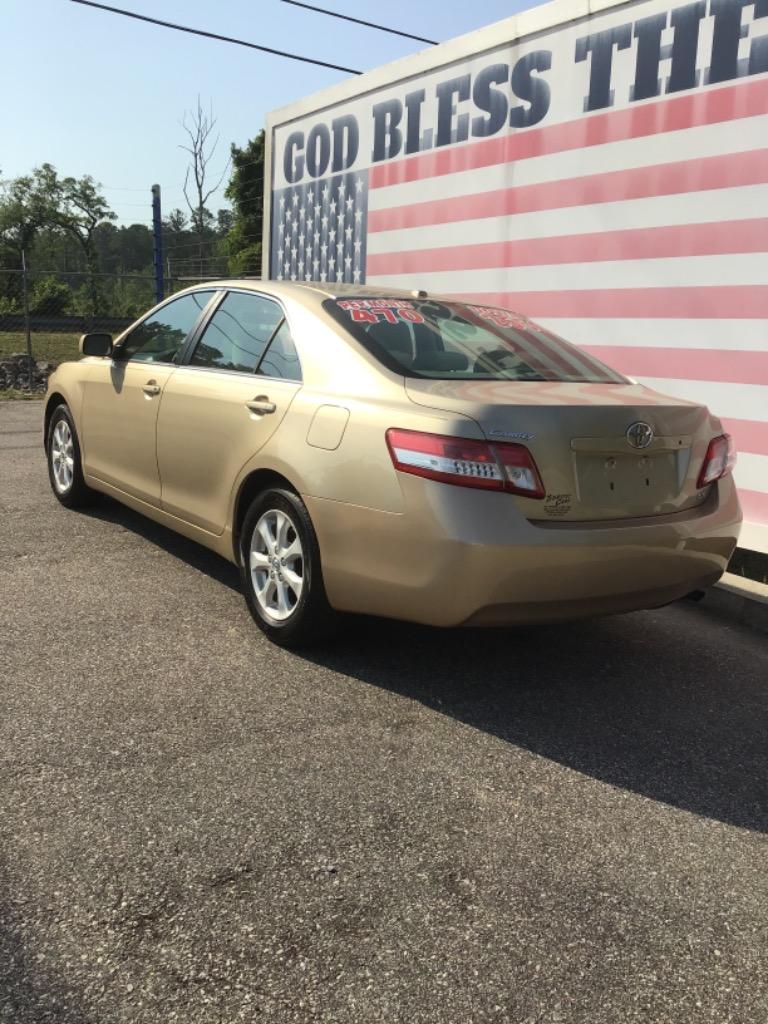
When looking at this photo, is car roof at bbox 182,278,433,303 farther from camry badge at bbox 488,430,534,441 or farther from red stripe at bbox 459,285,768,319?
red stripe at bbox 459,285,768,319

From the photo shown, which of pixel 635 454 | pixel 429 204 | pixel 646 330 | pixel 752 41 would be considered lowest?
pixel 635 454

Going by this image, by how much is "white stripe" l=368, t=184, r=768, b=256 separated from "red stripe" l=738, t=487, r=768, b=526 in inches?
65.1

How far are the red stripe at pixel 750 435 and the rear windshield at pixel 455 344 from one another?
69.5 inches

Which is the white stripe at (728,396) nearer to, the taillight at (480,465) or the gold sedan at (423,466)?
the gold sedan at (423,466)

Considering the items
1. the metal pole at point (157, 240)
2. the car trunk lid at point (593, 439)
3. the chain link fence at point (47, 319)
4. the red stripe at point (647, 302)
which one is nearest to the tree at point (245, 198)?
the chain link fence at point (47, 319)

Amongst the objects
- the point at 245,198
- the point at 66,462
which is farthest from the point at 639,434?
the point at 245,198

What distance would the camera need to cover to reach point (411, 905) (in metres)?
2.19

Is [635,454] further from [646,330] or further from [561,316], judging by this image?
[561,316]

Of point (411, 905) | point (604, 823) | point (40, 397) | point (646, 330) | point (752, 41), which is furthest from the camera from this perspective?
point (40, 397)

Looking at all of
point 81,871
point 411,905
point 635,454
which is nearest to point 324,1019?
point 411,905

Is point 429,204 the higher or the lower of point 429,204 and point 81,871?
the higher

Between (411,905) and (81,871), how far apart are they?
0.82 meters

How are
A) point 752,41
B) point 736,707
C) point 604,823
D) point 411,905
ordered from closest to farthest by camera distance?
point 411,905
point 604,823
point 736,707
point 752,41

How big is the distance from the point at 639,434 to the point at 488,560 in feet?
2.49
